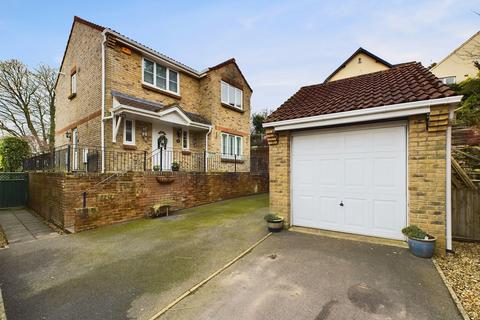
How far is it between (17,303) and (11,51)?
25.0 metres

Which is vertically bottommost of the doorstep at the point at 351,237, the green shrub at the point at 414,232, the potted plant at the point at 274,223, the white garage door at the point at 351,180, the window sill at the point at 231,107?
the doorstep at the point at 351,237

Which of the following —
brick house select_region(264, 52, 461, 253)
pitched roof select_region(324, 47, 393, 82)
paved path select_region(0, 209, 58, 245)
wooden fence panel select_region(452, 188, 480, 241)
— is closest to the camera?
brick house select_region(264, 52, 461, 253)

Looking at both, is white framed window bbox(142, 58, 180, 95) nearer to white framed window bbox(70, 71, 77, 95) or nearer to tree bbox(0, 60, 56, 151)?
white framed window bbox(70, 71, 77, 95)

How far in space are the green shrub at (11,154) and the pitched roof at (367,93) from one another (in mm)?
16220

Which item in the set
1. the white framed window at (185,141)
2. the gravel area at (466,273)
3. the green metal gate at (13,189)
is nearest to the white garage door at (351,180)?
the gravel area at (466,273)

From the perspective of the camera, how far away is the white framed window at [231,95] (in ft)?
48.0

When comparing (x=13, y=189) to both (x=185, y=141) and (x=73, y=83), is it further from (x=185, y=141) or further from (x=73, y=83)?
(x=185, y=141)

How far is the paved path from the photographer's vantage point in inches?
254

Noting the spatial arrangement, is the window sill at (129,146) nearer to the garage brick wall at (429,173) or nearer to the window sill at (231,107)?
the window sill at (231,107)

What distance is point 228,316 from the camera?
2678 mm

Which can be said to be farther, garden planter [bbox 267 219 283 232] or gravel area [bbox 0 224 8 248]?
garden planter [bbox 267 219 283 232]

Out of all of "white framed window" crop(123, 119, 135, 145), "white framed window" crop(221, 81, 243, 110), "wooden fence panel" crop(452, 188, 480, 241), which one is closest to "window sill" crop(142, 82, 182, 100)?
"white framed window" crop(123, 119, 135, 145)

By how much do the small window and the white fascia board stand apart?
8.32 meters

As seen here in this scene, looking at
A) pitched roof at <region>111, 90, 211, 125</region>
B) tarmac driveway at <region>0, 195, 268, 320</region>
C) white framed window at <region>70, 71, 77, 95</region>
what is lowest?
tarmac driveway at <region>0, 195, 268, 320</region>
